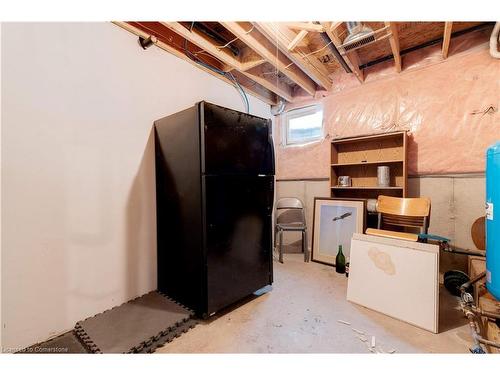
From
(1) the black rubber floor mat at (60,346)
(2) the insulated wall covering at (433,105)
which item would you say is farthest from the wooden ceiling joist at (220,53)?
(1) the black rubber floor mat at (60,346)

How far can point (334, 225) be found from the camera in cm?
262

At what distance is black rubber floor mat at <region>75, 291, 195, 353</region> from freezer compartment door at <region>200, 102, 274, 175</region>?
3.55ft

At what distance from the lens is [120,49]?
1.74 metres

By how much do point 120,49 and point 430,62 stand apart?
307cm

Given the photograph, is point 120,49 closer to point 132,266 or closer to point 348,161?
point 132,266

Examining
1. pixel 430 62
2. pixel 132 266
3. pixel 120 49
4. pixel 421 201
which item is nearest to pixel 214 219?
pixel 132 266

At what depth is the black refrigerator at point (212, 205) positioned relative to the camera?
4.95 ft

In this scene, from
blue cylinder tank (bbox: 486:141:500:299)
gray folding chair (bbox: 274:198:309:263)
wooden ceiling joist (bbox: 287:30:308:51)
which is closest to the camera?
blue cylinder tank (bbox: 486:141:500:299)

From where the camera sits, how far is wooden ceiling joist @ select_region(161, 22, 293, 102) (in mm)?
1828

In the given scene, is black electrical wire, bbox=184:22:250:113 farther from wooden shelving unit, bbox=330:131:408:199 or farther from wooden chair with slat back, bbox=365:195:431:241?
wooden chair with slat back, bbox=365:195:431:241

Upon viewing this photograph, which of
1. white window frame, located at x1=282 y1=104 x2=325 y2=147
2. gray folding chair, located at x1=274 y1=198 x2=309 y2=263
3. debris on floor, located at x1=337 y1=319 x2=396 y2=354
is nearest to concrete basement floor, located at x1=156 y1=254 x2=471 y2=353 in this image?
debris on floor, located at x1=337 y1=319 x2=396 y2=354

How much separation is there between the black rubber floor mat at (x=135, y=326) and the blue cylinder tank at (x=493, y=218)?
1927 millimetres
